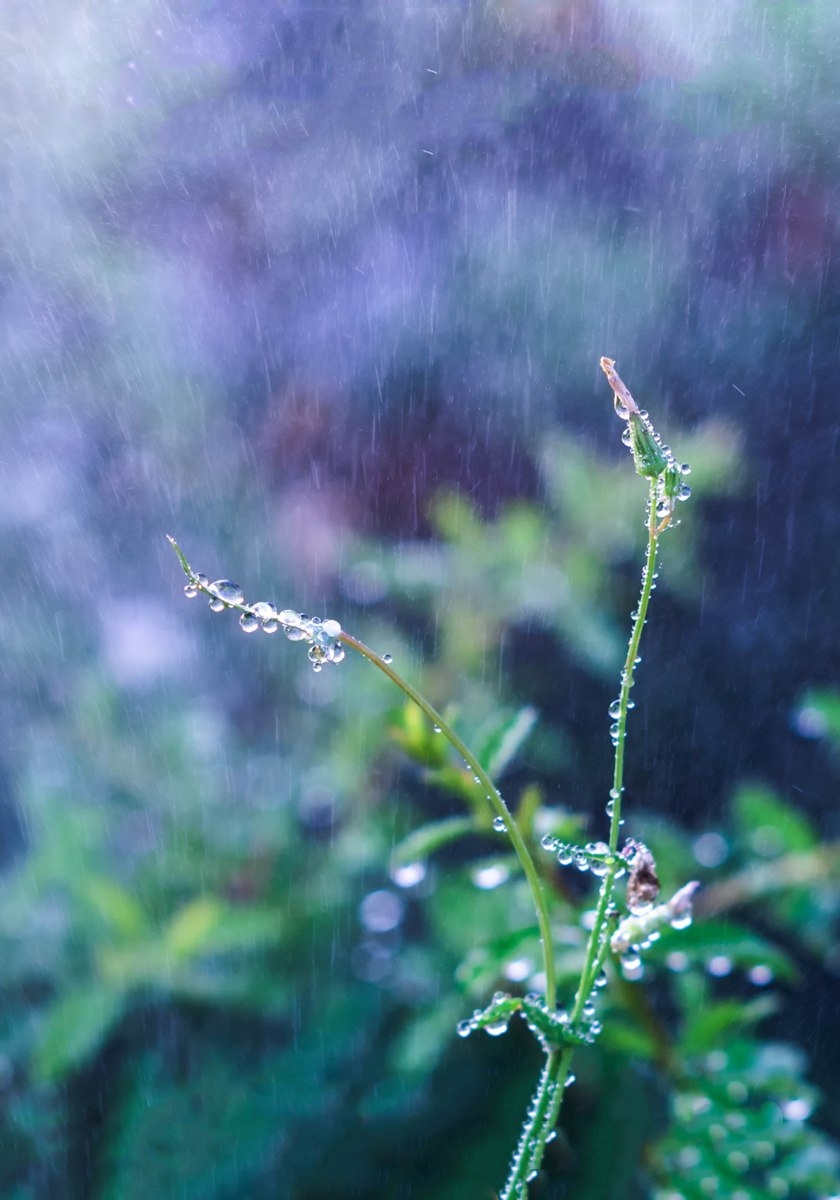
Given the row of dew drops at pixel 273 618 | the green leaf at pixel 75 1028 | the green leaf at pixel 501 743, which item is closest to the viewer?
the row of dew drops at pixel 273 618

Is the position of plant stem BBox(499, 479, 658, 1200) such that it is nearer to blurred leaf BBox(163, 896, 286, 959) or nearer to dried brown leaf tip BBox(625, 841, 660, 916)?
dried brown leaf tip BBox(625, 841, 660, 916)

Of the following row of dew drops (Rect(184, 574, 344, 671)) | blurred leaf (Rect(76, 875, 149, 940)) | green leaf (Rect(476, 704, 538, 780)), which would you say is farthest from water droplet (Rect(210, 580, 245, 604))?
blurred leaf (Rect(76, 875, 149, 940))

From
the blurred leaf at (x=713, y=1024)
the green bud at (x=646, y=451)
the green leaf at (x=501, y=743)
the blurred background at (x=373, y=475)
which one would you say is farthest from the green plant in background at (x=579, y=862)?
the blurred background at (x=373, y=475)

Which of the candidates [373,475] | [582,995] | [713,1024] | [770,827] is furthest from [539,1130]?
[373,475]

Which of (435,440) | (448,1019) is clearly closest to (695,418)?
(435,440)

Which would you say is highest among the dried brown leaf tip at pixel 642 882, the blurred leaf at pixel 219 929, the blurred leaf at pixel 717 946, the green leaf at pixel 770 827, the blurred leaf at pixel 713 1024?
the dried brown leaf tip at pixel 642 882

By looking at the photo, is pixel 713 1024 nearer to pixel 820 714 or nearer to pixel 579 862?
pixel 820 714

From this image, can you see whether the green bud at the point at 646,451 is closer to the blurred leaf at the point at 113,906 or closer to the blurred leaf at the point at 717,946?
the blurred leaf at the point at 717,946

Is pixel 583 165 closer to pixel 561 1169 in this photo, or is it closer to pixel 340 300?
pixel 340 300

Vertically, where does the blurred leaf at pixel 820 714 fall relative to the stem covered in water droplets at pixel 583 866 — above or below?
below
